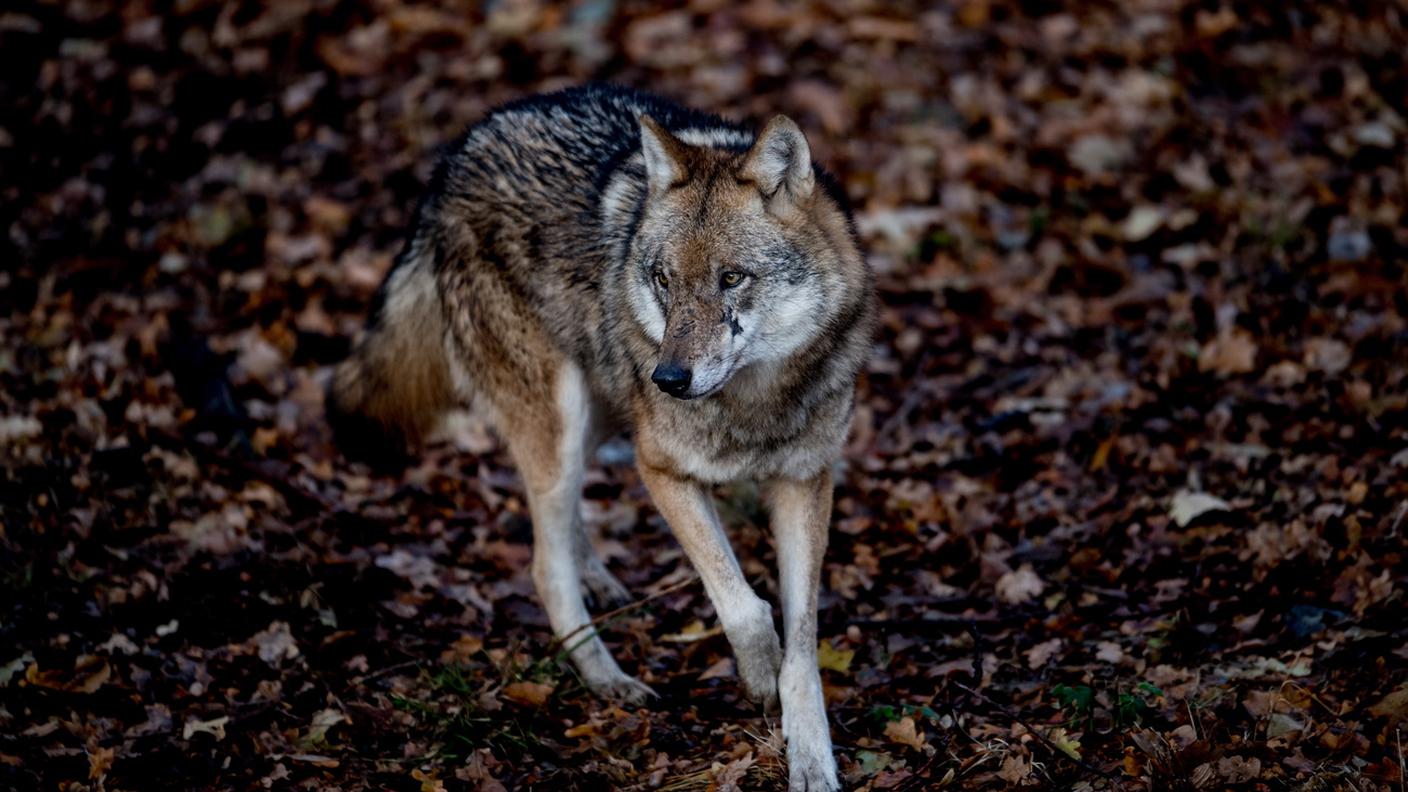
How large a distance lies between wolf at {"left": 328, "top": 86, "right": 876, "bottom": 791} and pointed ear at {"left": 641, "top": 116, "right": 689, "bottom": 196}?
0.04ft

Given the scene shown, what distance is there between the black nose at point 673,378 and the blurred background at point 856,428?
1.40 metres

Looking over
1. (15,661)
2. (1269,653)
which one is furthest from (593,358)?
(1269,653)

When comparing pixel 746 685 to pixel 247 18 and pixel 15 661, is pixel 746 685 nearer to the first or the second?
pixel 15 661

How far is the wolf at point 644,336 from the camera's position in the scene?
4820 mm

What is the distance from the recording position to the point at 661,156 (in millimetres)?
5031

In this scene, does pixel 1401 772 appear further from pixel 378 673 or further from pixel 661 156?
pixel 378 673

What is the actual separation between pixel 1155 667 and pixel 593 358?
2.64m

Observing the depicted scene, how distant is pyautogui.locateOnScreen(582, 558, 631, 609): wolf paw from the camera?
6332mm

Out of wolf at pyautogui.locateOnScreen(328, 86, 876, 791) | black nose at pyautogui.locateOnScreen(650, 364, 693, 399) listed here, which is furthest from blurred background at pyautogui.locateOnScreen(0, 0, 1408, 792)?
black nose at pyautogui.locateOnScreen(650, 364, 693, 399)

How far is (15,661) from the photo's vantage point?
17.0 ft

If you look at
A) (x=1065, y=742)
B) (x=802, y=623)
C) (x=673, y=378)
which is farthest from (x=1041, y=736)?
(x=673, y=378)

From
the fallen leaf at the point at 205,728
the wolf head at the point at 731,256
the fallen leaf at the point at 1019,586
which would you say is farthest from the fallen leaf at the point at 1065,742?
the fallen leaf at the point at 205,728

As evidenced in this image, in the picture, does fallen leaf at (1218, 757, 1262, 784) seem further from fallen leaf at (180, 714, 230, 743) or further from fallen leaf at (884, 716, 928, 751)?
fallen leaf at (180, 714, 230, 743)

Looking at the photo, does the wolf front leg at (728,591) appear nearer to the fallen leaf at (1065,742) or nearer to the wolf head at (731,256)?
the wolf head at (731,256)
